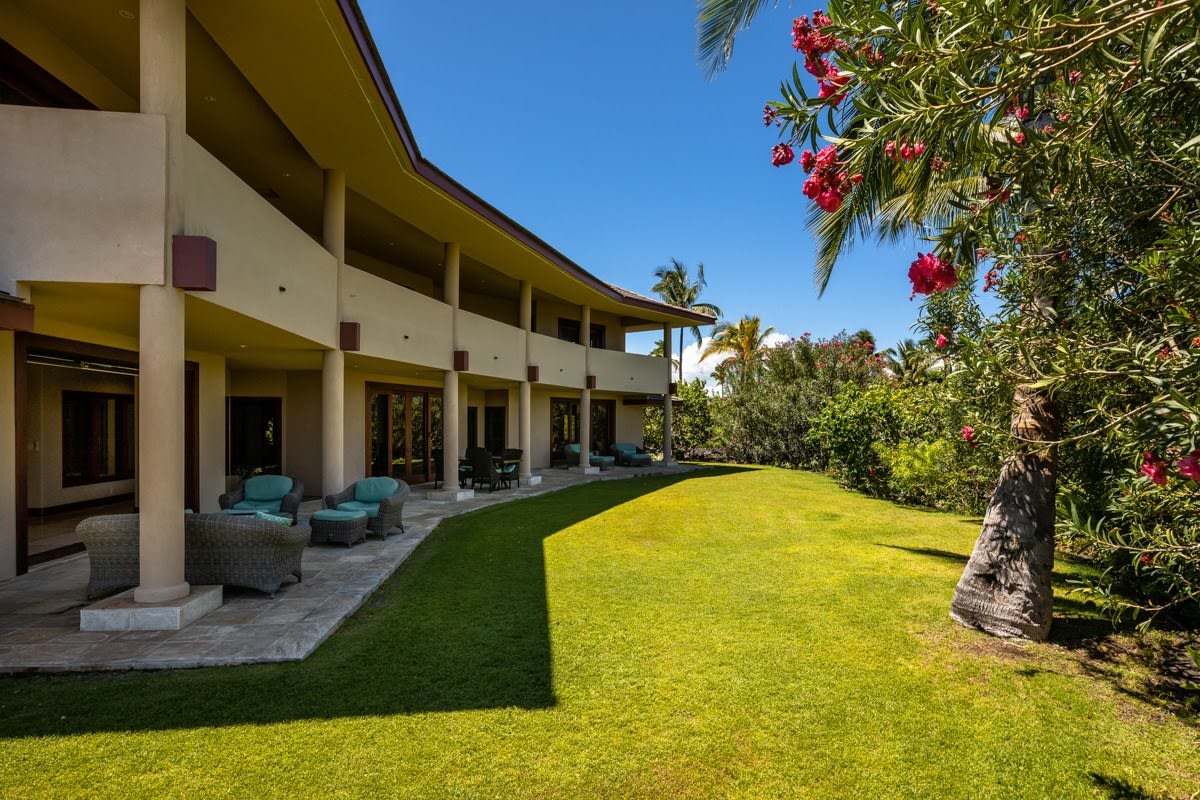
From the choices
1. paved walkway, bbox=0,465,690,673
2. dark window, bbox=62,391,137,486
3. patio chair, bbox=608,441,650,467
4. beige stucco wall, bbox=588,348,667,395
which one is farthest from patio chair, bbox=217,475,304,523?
patio chair, bbox=608,441,650,467

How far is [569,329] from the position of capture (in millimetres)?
24031

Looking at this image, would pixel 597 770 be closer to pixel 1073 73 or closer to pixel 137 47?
pixel 1073 73

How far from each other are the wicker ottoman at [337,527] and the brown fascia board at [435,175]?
589 centimetres

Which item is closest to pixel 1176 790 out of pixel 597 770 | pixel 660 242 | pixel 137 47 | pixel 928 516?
pixel 597 770

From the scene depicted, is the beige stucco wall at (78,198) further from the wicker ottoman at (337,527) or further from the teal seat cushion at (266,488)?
the teal seat cushion at (266,488)

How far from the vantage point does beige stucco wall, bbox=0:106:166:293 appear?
5359mm

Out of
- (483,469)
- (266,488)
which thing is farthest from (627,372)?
(266,488)

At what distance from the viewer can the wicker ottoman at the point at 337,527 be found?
897cm

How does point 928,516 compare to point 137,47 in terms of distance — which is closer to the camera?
point 137,47

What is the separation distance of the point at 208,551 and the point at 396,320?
21.5 feet

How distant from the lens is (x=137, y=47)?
7.01 meters

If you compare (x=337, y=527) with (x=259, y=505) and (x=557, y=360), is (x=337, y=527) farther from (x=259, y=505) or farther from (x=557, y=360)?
(x=557, y=360)

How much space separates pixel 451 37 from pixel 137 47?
7864 millimetres

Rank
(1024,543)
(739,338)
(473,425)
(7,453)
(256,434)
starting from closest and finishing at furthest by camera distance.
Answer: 1. (1024,543)
2. (7,453)
3. (256,434)
4. (473,425)
5. (739,338)
